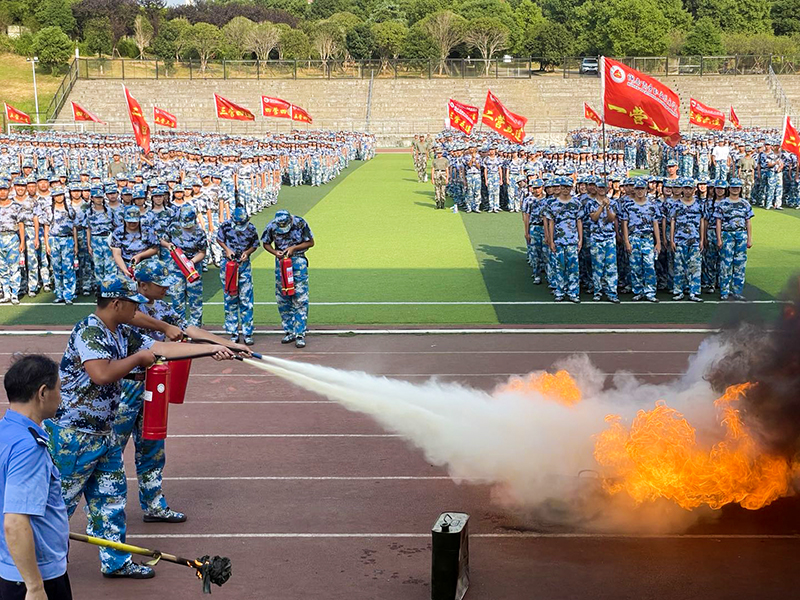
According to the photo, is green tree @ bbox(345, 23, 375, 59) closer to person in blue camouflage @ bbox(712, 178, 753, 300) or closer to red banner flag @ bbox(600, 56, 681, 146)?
red banner flag @ bbox(600, 56, 681, 146)

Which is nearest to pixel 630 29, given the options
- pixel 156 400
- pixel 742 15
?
pixel 742 15

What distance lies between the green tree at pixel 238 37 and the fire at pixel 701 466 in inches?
3084

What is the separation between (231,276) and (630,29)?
248 ft

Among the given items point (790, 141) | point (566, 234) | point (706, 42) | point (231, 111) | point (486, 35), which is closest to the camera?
point (566, 234)

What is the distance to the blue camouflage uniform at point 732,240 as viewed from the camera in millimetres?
15758

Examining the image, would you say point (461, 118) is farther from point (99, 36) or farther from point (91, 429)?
point (99, 36)

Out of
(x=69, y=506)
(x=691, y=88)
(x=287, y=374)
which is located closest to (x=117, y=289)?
(x=69, y=506)

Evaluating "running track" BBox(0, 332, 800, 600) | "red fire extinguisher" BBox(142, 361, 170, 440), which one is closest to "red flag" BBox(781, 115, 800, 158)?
"running track" BBox(0, 332, 800, 600)

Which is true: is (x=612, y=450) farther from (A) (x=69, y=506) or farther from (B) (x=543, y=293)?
(B) (x=543, y=293)

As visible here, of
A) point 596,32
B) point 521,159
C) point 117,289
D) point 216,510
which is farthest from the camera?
point 596,32

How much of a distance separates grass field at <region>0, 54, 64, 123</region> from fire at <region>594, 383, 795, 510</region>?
6827cm

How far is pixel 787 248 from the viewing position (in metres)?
21.0

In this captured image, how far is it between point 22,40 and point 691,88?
191ft

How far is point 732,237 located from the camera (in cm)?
1577
